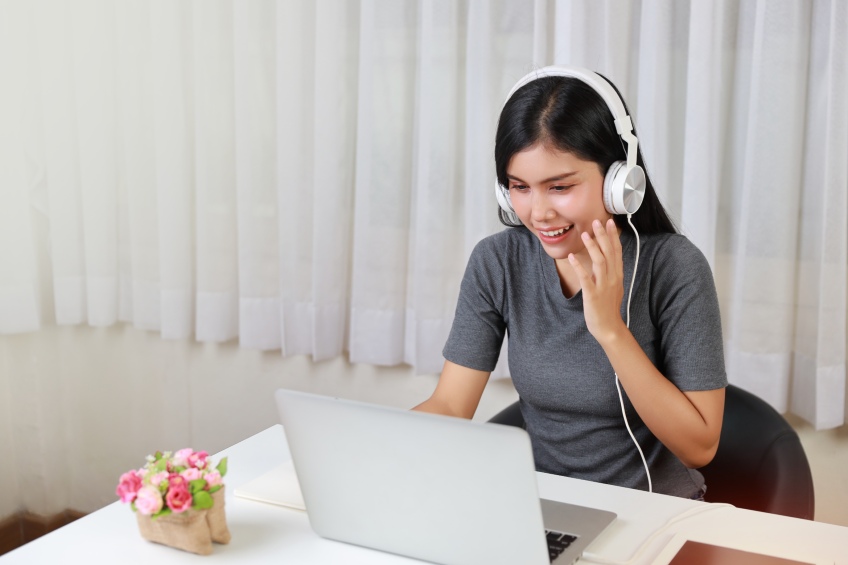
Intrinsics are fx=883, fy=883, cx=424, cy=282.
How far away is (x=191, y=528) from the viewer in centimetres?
97

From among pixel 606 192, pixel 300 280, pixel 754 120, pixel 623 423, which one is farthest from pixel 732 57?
pixel 300 280

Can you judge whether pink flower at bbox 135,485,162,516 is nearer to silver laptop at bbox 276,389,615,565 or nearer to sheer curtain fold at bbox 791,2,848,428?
silver laptop at bbox 276,389,615,565

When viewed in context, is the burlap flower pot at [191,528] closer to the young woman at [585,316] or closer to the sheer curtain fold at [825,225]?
the young woman at [585,316]

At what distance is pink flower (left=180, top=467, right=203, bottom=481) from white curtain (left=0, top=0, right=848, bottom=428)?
4.02 feet

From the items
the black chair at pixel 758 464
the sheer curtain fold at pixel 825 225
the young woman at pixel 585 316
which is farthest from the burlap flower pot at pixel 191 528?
the sheer curtain fold at pixel 825 225

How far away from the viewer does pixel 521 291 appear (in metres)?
1.53

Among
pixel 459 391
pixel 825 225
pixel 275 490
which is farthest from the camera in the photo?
pixel 825 225

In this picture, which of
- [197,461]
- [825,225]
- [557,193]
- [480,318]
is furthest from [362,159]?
[197,461]

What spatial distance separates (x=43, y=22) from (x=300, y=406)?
81.4 inches

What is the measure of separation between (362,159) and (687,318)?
1.11m

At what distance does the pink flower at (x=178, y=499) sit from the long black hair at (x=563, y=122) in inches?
27.9

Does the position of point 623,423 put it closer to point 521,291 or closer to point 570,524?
point 521,291

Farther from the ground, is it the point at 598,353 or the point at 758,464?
the point at 598,353

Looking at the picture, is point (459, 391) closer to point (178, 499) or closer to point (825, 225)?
point (178, 499)
